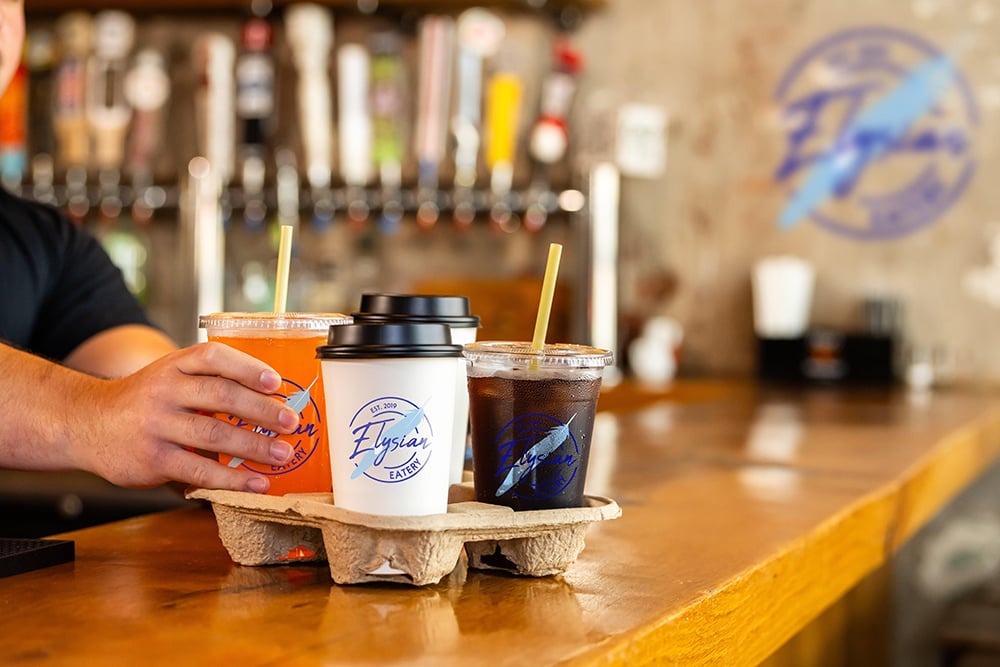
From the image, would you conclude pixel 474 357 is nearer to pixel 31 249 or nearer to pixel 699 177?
pixel 31 249

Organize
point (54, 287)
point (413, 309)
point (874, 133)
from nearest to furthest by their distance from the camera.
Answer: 1. point (413, 309)
2. point (54, 287)
3. point (874, 133)

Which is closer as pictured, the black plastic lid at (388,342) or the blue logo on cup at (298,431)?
the black plastic lid at (388,342)

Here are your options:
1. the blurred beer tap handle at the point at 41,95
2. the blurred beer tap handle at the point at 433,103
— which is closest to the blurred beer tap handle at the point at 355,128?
the blurred beer tap handle at the point at 433,103

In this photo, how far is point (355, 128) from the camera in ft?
14.0

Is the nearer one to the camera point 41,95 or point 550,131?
point 550,131

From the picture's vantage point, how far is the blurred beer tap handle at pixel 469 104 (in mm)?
4180

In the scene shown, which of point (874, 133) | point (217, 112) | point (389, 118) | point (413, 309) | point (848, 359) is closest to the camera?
point (413, 309)

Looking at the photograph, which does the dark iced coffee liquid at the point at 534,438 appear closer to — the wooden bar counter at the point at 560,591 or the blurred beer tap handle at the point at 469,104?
the wooden bar counter at the point at 560,591

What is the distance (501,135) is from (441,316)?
10.3ft

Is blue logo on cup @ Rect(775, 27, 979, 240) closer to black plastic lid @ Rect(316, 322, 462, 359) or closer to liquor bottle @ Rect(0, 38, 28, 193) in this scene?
liquor bottle @ Rect(0, 38, 28, 193)

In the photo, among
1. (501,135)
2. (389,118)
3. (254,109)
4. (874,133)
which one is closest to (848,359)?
(874,133)

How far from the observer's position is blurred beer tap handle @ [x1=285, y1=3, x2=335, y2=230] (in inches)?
Result: 170

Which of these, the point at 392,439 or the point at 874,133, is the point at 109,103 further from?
the point at 392,439

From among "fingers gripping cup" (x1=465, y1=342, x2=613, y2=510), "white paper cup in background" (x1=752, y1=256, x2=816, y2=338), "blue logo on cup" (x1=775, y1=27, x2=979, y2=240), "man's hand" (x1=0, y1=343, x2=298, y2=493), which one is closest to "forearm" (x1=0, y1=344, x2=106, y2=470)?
"man's hand" (x1=0, y1=343, x2=298, y2=493)
